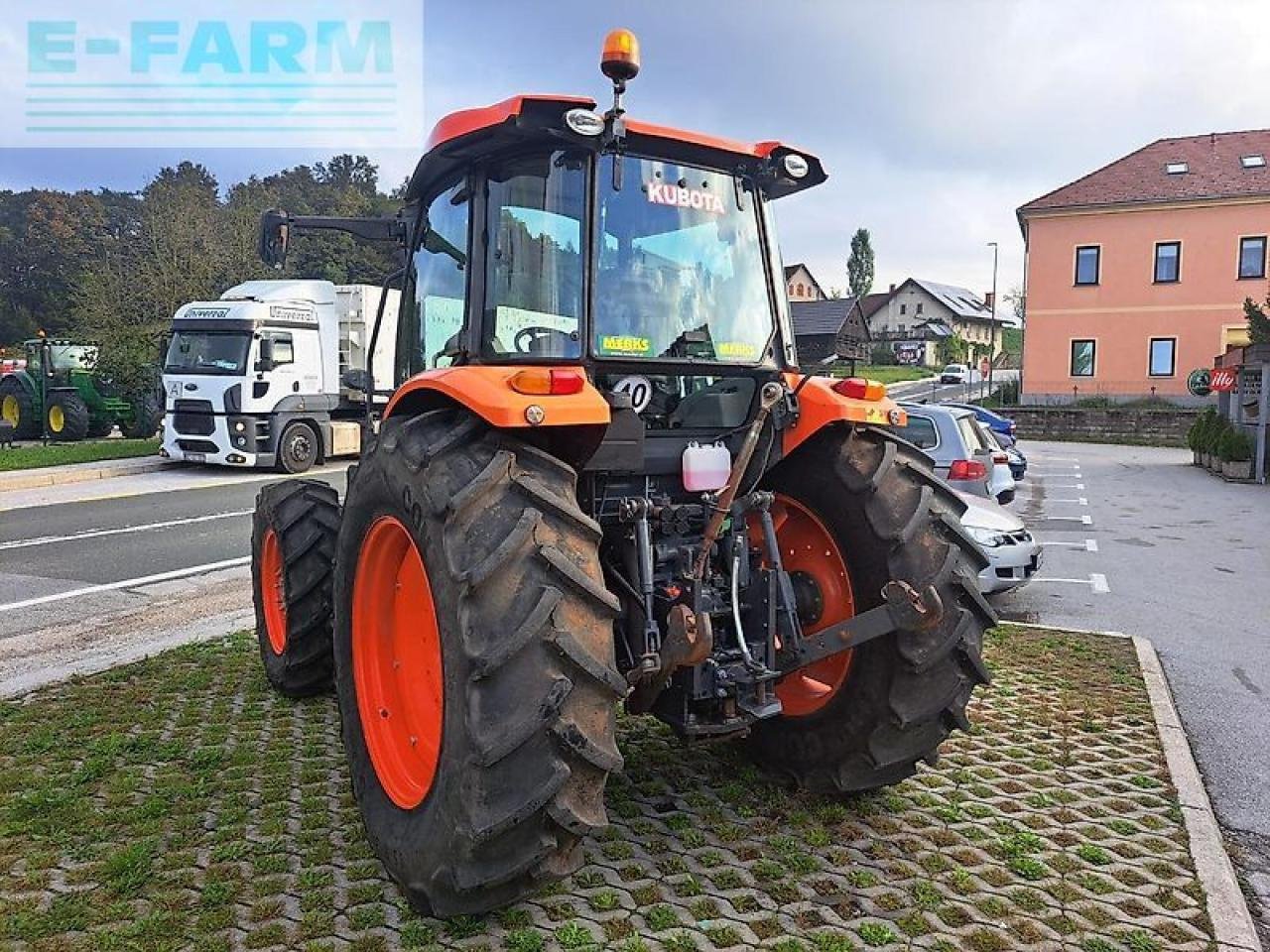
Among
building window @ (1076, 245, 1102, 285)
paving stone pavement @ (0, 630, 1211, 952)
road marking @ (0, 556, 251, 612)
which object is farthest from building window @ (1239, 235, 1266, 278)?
road marking @ (0, 556, 251, 612)

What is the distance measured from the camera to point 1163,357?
3756 centimetres

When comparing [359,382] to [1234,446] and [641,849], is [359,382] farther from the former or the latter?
[1234,446]

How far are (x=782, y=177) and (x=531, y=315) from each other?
1234mm

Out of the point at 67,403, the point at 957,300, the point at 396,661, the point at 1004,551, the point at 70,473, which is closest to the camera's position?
the point at 396,661

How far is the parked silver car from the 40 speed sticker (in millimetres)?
6952

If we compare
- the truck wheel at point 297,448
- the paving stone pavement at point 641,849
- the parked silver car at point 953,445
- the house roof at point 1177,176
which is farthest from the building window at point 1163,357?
the paving stone pavement at point 641,849

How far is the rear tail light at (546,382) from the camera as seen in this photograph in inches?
111

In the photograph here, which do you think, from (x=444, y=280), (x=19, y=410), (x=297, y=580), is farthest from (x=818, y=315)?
(x=19, y=410)

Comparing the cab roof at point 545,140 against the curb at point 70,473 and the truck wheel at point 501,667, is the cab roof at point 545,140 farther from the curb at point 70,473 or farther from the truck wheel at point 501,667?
the curb at point 70,473

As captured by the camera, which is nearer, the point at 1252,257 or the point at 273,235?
the point at 273,235

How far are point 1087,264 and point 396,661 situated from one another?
134 feet

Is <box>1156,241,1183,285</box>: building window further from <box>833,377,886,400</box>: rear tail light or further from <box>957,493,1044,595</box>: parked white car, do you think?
<box>833,377,886,400</box>: rear tail light

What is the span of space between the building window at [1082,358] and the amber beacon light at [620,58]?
40.2 metres

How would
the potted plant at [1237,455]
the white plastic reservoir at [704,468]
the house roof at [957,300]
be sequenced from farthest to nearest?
1. the house roof at [957,300]
2. the potted plant at [1237,455]
3. the white plastic reservoir at [704,468]
